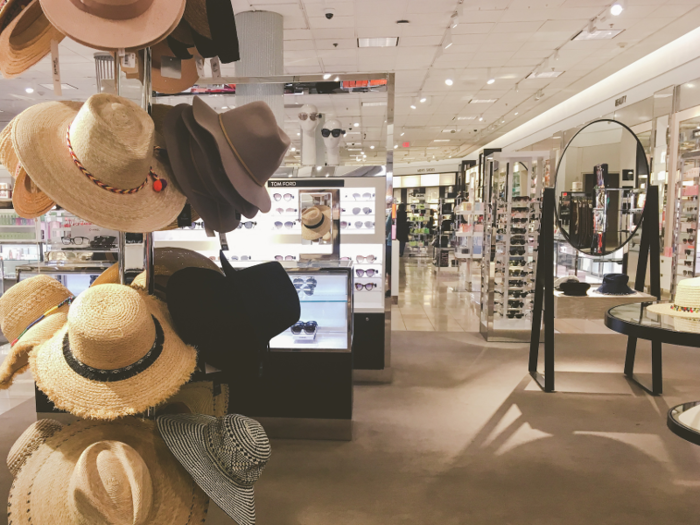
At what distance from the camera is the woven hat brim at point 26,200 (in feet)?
3.66

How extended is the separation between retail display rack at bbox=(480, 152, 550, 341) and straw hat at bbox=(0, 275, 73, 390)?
16.3 feet

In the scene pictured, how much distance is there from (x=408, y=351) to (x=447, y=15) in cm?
438

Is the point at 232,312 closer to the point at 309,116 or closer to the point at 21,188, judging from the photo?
the point at 21,188

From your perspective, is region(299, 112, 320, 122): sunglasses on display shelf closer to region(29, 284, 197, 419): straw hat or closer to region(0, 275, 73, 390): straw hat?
region(0, 275, 73, 390): straw hat

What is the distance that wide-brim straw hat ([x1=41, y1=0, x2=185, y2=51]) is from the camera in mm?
967

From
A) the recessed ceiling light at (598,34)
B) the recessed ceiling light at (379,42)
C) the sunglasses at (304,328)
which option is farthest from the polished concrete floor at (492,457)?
the recessed ceiling light at (379,42)

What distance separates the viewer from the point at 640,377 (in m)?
4.19

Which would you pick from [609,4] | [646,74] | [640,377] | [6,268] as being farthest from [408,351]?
[646,74]

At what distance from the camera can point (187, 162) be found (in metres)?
1.04

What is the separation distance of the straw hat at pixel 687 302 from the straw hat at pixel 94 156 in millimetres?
2615

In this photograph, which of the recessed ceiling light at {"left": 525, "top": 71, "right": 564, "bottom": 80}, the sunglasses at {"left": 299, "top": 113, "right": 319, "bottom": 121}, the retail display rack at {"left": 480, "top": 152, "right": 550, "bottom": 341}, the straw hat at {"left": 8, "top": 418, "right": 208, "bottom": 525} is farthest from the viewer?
the recessed ceiling light at {"left": 525, "top": 71, "right": 564, "bottom": 80}

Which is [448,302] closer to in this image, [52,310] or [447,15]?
[447,15]

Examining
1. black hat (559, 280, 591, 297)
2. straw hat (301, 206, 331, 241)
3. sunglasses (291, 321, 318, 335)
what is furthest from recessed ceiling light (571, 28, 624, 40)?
sunglasses (291, 321, 318, 335)

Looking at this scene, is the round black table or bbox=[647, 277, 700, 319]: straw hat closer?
the round black table
